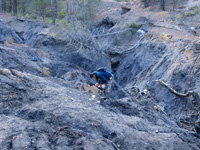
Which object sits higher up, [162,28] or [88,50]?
[162,28]

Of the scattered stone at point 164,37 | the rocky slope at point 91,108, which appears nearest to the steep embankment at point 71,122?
the rocky slope at point 91,108

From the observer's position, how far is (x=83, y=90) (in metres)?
8.38

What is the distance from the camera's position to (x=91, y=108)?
6309 mm

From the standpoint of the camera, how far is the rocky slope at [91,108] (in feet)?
15.0

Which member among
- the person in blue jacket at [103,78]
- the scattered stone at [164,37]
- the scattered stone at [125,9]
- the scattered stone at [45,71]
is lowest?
the scattered stone at [45,71]

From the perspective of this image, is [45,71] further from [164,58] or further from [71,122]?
[71,122]

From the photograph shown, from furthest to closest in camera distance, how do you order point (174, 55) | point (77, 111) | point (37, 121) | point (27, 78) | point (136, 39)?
point (136, 39)
point (174, 55)
point (27, 78)
point (77, 111)
point (37, 121)

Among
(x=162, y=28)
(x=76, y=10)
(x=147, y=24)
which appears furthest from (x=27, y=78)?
(x=76, y=10)

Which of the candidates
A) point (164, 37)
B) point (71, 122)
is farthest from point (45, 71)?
point (164, 37)

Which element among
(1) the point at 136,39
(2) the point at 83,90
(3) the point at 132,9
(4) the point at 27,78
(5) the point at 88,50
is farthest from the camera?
(3) the point at 132,9

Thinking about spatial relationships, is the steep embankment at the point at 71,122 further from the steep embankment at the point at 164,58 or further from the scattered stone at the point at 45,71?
the scattered stone at the point at 45,71

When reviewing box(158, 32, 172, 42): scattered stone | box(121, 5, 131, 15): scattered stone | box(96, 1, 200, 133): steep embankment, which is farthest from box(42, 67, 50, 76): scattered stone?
box(121, 5, 131, 15): scattered stone

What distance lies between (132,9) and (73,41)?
34.7 feet

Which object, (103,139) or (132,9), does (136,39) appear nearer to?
(132,9)
